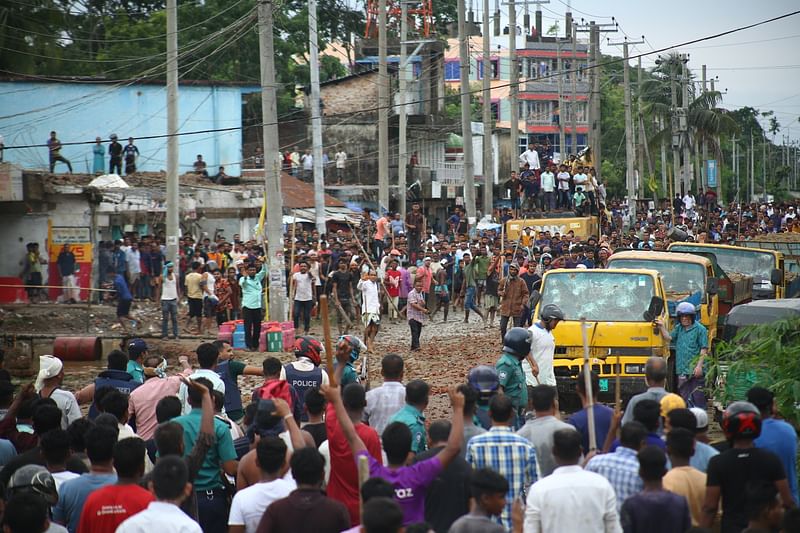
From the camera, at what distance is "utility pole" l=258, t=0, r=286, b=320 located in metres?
24.3

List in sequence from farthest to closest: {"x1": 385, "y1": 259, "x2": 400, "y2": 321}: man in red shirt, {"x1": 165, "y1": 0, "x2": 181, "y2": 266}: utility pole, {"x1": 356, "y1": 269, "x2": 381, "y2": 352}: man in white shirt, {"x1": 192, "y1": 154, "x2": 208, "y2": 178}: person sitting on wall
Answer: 1. {"x1": 192, "y1": 154, "x2": 208, "y2": 178}: person sitting on wall
2. {"x1": 165, "y1": 0, "x2": 181, "y2": 266}: utility pole
3. {"x1": 385, "y1": 259, "x2": 400, "y2": 321}: man in red shirt
4. {"x1": 356, "y1": 269, "x2": 381, "y2": 352}: man in white shirt

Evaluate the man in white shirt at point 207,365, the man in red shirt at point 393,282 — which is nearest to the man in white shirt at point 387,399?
the man in white shirt at point 207,365

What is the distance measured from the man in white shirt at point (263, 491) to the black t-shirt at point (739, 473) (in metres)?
2.57

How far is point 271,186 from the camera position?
80.3ft

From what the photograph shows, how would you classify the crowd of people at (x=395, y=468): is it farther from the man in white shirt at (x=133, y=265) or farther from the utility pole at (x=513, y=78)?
the utility pole at (x=513, y=78)

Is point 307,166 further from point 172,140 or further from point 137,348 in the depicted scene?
point 137,348

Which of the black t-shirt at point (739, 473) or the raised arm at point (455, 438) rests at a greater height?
the raised arm at point (455, 438)

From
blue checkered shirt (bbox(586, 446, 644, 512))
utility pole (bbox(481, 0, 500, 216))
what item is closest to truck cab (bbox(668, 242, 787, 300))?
blue checkered shirt (bbox(586, 446, 644, 512))

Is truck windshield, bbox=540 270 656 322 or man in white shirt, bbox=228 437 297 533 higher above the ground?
truck windshield, bbox=540 270 656 322

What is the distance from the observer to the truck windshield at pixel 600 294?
16.2m

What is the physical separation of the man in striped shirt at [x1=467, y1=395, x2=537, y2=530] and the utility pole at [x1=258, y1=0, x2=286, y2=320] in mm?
17402

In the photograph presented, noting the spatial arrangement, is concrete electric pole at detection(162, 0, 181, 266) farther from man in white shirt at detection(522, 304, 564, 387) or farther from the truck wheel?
man in white shirt at detection(522, 304, 564, 387)

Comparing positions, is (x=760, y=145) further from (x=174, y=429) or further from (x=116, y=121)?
(x=174, y=429)

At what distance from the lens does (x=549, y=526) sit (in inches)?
246
